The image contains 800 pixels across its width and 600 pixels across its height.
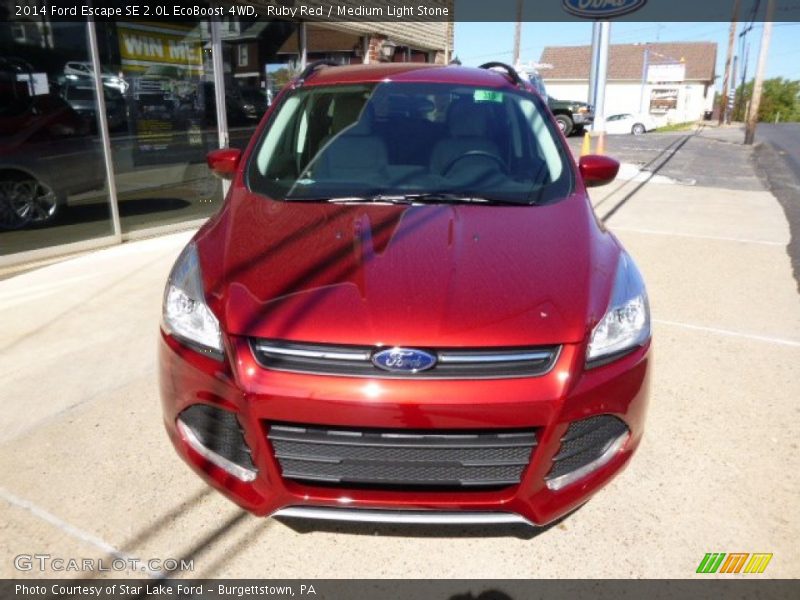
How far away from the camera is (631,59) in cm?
6019

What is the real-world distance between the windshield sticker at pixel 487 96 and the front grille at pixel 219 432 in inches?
92.0

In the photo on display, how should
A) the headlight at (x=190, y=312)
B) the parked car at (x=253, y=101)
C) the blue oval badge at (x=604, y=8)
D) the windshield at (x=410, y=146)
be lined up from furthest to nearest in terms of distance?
the blue oval badge at (x=604, y=8) → the parked car at (x=253, y=101) → the windshield at (x=410, y=146) → the headlight at (x=190, y=312)

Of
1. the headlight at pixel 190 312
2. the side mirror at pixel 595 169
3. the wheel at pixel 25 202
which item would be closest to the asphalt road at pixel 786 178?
the side mirror at pixel 595 169

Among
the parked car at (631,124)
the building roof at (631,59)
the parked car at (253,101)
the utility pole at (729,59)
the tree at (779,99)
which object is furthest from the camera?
the tree at (779,99)

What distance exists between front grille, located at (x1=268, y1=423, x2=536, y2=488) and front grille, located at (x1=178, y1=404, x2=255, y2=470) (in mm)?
129

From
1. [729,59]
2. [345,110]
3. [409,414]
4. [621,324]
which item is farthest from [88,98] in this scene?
[729,59]

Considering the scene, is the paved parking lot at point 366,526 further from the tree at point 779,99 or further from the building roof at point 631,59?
the tree at point 779,99

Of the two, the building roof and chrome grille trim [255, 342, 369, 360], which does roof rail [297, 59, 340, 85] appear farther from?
the building roof

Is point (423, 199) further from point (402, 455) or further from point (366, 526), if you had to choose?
point (366, 526)

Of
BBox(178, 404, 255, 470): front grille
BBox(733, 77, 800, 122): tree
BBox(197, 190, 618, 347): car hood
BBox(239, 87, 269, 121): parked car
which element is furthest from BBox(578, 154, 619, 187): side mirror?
BBox(733, 77, 800, 122): tree

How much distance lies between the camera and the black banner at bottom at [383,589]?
2.13 m

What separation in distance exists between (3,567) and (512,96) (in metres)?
3.23

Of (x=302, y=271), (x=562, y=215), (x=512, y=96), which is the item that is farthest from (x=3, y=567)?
(x=512, y=96)

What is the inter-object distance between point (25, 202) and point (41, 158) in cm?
48
